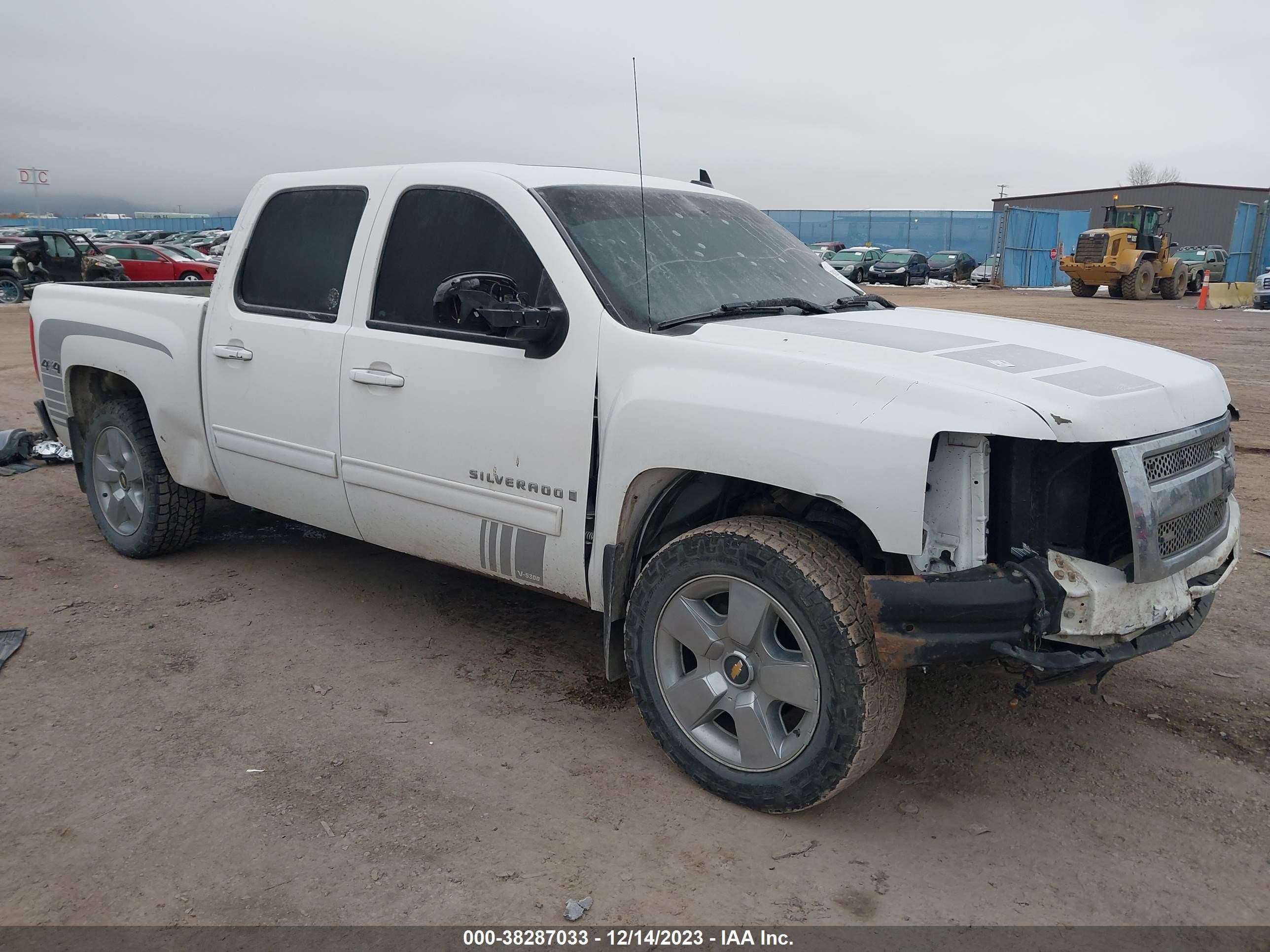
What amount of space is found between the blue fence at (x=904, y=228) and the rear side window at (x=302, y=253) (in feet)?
155

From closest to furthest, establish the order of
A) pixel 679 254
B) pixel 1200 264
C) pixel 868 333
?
pixel 868 333 → pixel 679 254 → pixel 1200 264

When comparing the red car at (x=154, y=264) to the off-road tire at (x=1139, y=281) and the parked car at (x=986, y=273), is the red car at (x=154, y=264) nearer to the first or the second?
the off-road tire at (x=1139, y=281)

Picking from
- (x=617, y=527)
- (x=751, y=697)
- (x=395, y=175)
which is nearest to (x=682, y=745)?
(x=751, y=697)

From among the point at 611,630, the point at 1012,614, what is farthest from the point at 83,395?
the point at 1012,614

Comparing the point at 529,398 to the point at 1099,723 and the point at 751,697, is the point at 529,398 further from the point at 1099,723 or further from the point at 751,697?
the point at 1099,723

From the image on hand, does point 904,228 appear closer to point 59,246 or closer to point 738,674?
point 59,246

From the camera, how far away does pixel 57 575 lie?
4.95 meters

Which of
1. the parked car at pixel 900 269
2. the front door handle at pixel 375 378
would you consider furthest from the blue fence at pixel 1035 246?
the front door handle at pixel 375 378

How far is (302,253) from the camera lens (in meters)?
4.20

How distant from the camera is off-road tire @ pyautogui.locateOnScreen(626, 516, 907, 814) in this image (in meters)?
2.68

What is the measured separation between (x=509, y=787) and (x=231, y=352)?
2.36m

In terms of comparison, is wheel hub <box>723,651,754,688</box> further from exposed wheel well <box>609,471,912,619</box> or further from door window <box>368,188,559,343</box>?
door window <box>368,188,559,343</box>

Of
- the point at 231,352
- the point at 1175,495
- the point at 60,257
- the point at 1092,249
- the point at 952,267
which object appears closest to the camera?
the point at 1175,495

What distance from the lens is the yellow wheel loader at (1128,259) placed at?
2728 cm
